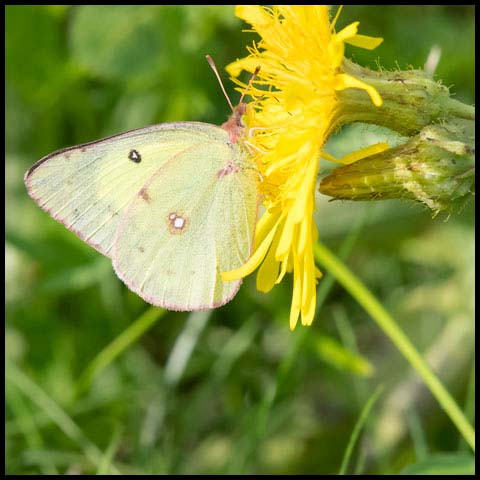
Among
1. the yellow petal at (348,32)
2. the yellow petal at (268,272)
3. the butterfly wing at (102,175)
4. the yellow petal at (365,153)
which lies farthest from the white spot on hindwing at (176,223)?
the yellow petal at (348,32)

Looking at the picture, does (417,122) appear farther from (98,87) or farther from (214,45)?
(98,87)

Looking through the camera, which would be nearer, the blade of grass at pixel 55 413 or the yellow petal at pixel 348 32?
the yellow petal at pixel 348 32

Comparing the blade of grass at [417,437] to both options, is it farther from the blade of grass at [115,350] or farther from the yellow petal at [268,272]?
the blade of grass at [115,350]

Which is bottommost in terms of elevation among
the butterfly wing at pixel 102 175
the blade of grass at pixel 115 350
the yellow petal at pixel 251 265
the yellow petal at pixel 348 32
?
the blade of grass at pixel 115 350

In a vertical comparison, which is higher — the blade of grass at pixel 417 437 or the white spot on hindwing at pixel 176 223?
the white spot on hindwing at pixel 176 223

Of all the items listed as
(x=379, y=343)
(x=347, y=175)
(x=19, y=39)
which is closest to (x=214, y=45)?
(x=19, y=39)

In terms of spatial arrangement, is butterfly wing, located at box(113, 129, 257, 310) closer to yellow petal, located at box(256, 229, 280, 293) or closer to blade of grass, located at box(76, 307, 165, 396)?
yellow petal, located at box(256, 229, 280, 293)

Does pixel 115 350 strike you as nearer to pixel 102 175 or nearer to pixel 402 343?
pixel 102 175
